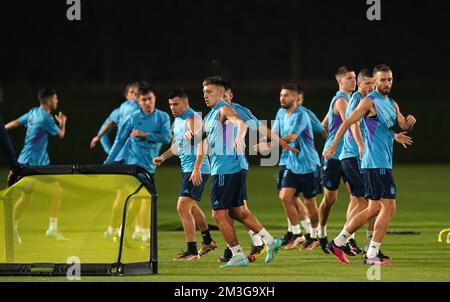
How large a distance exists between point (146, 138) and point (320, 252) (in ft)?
10.4

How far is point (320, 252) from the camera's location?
47.5 feet

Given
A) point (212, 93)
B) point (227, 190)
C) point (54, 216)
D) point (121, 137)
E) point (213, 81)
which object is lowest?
point (54, 216)

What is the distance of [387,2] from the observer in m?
59.1

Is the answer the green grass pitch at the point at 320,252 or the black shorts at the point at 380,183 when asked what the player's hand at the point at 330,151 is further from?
the green grass pitch at the point at 320,252

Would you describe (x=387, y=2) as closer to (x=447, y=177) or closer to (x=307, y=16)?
(x=307, y=16)

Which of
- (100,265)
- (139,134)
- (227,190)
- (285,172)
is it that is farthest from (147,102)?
(100,265)

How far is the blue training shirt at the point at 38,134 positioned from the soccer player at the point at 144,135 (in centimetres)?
128

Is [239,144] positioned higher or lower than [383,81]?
lower

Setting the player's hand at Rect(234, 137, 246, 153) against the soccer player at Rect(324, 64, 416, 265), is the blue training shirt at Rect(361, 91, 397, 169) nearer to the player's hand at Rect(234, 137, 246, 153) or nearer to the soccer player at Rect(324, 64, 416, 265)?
the soccer player at Rect(324, 64, 416, 265)

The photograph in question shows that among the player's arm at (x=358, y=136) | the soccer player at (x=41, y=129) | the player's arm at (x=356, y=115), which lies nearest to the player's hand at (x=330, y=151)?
the player's arm at (x=356, y=115)

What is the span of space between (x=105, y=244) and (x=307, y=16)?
4416 centimetres

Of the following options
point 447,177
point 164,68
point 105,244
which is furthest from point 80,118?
point 105,244

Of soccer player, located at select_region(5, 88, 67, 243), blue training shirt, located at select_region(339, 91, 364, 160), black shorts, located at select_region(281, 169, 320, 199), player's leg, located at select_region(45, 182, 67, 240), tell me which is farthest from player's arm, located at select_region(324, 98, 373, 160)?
soccer player, located at select_region(5, 88, 67, 243)

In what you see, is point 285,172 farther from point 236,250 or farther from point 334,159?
point 236,250
